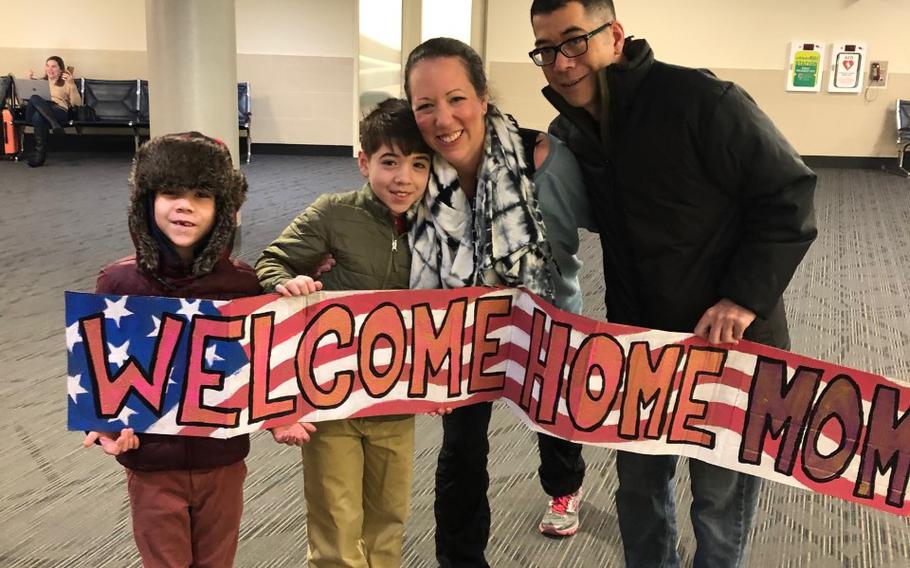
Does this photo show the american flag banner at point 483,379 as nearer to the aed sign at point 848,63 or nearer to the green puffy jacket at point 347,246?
the green puffy jacket at point 347,246

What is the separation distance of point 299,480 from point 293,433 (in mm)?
1129

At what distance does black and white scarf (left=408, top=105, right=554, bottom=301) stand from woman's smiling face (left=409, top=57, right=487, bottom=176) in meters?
0.06

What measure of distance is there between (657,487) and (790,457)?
35 cm

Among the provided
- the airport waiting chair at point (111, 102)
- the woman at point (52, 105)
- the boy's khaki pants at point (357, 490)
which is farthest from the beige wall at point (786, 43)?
the boy's khaki pants at point (357, 490)

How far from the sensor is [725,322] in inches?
67.1

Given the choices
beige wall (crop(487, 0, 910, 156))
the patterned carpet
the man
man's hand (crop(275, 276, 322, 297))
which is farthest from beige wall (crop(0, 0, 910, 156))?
man's hand (crop(275, 276, 322, 297))

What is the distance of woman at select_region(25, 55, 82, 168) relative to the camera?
37.0 ft

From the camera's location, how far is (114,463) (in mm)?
2959

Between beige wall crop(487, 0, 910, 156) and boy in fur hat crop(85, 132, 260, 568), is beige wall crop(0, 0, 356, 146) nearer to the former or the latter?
beige wall crop(487, 0, 910, 156)

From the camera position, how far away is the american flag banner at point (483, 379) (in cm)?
171

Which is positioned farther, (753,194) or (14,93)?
(14,93)

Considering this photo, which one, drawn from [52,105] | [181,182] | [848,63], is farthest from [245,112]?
[181,182]

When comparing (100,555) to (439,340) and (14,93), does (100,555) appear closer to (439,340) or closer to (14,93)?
(439,340)

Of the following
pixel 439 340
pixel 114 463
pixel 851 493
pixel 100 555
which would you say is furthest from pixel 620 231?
pixel 114 463
